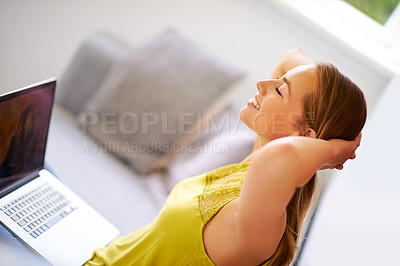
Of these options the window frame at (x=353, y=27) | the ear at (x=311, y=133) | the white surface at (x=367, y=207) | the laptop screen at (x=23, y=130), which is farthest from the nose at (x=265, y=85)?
the window frame at (x=353, y=27)

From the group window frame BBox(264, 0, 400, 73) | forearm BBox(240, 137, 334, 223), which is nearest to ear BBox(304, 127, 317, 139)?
forearm BBox(240, 137, 334, 223)

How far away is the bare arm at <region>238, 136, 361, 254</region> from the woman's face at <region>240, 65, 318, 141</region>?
0.46 feet

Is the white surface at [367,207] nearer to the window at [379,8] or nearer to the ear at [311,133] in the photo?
the ear at [311,133]

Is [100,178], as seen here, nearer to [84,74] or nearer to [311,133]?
[84,74]

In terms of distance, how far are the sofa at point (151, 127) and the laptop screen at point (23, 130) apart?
400mm

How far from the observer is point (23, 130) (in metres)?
1.05

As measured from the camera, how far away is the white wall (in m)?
1.81

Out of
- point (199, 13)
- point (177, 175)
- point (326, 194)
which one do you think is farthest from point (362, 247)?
point (199, 13)

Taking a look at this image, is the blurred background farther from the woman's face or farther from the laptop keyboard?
the laptop keyboard

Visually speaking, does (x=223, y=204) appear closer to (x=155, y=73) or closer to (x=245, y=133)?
(x=245, y=133)

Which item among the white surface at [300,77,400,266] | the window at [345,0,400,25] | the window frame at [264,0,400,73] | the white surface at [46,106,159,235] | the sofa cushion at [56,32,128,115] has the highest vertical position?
the window at [345,0,400,25]

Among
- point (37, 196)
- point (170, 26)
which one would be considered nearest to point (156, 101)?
point (170, 26)

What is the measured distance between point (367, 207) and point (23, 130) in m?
0.93

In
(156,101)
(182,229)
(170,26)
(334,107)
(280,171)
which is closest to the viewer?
(280,171)
